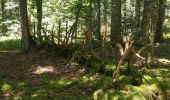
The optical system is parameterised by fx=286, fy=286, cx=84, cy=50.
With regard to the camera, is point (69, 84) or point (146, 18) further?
point (146, 18)

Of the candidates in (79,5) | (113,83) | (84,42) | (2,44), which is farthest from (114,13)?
(2,44)

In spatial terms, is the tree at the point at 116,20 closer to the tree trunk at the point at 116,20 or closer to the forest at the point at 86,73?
the tree trunk at the point at 116,20

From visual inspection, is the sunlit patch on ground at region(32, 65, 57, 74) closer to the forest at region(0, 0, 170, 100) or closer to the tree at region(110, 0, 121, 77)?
the forest at region(0, 0, 170, 100)

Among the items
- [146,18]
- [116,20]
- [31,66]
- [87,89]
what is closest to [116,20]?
[116,20]

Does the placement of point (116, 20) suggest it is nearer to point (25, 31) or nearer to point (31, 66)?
point (25, 31)

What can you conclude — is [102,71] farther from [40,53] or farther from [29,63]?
[40,53]

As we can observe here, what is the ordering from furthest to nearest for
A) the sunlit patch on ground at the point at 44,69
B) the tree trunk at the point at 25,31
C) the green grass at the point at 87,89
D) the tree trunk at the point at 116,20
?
the tree trunk at the point at 116,20 → the tree trunk at the point at 25,31 → the sunlit patch on ground at the point at 44,69 → the green grass at the point at 87,89

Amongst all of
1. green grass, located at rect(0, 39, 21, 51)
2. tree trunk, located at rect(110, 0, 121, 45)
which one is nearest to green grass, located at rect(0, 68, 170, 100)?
tree trunk, located at rect(110, 0, 121, 45)

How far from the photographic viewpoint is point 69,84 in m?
8.28

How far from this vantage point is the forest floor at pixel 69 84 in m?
7.54

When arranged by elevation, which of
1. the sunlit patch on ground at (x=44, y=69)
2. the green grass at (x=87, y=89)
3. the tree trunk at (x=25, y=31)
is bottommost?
the green grass at (x=87, y=89)

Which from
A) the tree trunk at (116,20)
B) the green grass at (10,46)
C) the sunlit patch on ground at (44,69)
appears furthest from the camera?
the green grass at (10,46)

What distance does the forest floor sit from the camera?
24.7ft

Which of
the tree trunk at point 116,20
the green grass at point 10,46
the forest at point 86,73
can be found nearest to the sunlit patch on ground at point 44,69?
the forest at point 86,73
